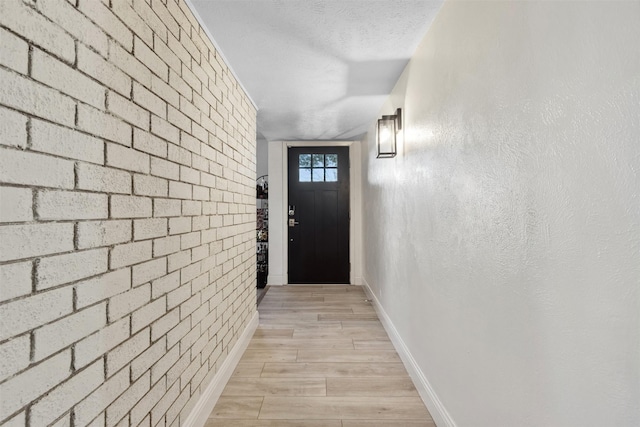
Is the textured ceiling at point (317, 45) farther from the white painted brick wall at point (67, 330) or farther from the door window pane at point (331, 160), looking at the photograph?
the door window pane at point (331, 160)

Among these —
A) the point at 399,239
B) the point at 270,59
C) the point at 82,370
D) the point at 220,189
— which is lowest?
the point at 82,370

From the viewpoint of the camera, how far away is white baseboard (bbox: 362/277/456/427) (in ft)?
5.50

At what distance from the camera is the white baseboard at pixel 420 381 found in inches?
66.0

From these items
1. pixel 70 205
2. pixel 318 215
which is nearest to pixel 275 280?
pixel 318 215

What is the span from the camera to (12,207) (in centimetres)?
73

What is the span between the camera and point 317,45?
2041 millimetres

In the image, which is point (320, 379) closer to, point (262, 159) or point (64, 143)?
point (64, 143)

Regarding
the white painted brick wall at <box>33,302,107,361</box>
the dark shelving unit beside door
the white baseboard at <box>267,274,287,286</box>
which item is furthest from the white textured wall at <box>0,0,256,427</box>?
the dark shelving unit beside door

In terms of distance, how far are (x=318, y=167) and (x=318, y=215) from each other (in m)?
0.74

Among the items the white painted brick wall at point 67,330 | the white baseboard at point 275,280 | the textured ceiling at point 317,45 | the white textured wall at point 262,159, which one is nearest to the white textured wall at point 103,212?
the white painted brick wall at point 67,330

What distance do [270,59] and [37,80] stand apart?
1.66m

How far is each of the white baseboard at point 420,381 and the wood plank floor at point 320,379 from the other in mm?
45

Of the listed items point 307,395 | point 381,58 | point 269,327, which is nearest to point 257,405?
point 307,395

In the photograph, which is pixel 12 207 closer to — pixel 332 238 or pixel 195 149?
pixel 195 149
